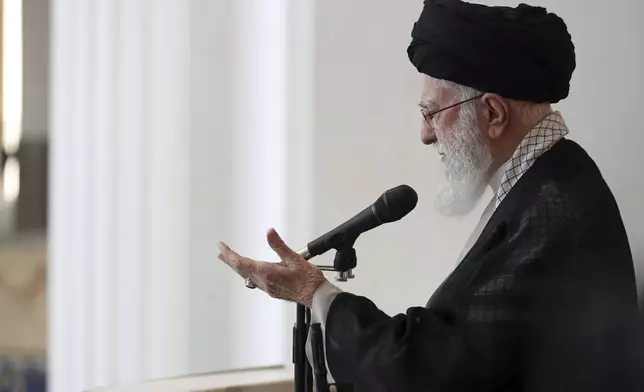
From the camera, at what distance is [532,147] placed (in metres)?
1.11

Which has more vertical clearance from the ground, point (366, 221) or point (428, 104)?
point (428, 104)

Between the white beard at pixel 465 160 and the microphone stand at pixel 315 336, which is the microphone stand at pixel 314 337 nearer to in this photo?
the microphone stand at pixel 315 336

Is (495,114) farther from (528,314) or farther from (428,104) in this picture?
(528,314)

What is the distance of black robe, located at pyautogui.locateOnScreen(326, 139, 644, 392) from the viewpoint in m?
1.00

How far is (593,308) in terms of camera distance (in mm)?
1054

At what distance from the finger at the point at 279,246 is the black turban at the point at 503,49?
30 centimetres

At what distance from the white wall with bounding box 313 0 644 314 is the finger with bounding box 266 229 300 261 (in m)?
0.39

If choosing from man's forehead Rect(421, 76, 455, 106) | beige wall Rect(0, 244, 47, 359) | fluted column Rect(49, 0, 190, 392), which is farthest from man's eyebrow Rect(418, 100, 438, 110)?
beige wall Rect(0, 244, 47, 359)

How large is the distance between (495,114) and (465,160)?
72mm

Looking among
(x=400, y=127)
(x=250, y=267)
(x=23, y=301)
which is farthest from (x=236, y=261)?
(x=23, y=301)

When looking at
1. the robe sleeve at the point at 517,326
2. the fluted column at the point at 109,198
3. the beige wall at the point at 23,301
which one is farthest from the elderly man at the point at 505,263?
the beige wall at the point at 23,301

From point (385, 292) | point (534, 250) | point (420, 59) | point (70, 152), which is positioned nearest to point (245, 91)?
point (70, 152)

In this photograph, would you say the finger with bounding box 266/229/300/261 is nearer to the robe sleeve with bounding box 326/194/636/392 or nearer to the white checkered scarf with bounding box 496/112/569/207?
the robe sleeve with bounding box 326/194/636/392

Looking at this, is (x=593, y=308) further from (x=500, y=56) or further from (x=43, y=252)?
(x=43, y=252)
